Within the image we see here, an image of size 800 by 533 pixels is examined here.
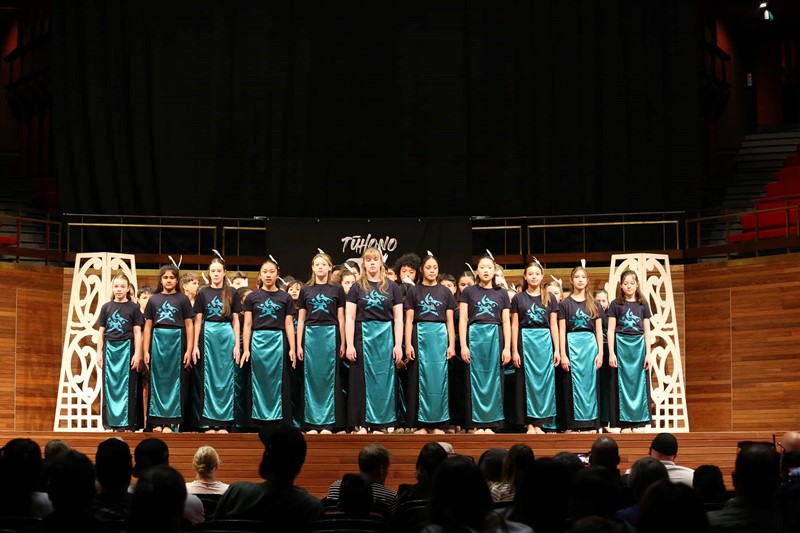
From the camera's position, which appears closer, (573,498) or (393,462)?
(573,498)

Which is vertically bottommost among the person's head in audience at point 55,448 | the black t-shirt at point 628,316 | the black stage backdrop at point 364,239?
the person's head in audience at point 55,448

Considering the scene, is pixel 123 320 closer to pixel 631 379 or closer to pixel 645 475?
pixel 631 379

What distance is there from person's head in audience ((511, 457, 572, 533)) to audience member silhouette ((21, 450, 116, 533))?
1175 mm

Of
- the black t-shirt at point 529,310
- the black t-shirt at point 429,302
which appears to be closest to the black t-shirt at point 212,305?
the black t-shirt at point 429,302

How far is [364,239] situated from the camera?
486 inches

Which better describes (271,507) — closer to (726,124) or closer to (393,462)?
(393,462)

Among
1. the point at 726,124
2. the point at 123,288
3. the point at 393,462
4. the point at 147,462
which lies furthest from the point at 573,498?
the point at 726,124

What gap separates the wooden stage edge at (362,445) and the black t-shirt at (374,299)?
0.91 m

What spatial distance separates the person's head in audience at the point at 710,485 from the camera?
14.7ft

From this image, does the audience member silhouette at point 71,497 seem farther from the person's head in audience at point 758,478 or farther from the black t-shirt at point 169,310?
the black t-shirt at point 169,310

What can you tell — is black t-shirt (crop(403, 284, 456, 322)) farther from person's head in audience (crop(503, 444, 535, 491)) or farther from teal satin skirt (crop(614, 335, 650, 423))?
person's head in audience (crop(503, 444, 535, 491))

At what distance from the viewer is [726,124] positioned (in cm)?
1764

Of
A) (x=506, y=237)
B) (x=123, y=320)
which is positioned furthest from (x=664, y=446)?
(x=506, y=237)

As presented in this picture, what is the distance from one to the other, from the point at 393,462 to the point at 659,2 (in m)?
7.46
